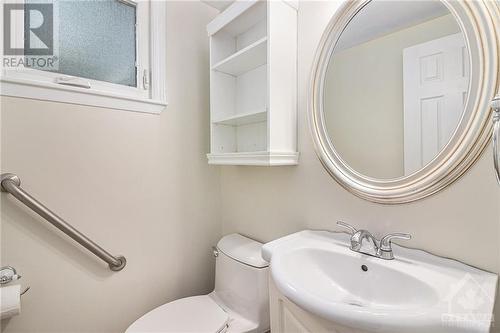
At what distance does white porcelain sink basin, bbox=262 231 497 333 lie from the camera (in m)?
0.44

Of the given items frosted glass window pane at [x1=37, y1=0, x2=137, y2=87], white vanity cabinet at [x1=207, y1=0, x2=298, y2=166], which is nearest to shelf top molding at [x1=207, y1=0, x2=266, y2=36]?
white vanity cabinet at [x1=207, y1=0, x2=298, y2=166]

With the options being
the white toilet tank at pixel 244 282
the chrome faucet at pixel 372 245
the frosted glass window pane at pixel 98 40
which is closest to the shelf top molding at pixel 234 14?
the frosted glass window pane at pixel 98 40

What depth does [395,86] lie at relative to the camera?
779 millimetres

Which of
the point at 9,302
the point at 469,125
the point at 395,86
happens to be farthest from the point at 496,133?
the point at 9,302

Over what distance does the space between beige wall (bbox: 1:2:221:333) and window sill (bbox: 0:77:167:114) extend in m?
0.03

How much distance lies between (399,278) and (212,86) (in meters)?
1.17

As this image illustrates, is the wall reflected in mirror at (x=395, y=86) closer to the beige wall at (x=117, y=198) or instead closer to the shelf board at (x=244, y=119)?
the shelf board at (x=244, y=119)

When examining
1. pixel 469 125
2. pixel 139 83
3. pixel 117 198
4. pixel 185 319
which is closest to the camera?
pixel 469 125

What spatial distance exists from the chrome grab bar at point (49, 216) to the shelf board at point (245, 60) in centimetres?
→ 100

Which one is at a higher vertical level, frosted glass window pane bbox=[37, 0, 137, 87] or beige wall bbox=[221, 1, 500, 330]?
frosted glass window pane bbox=[37, 0, 137, 87]
